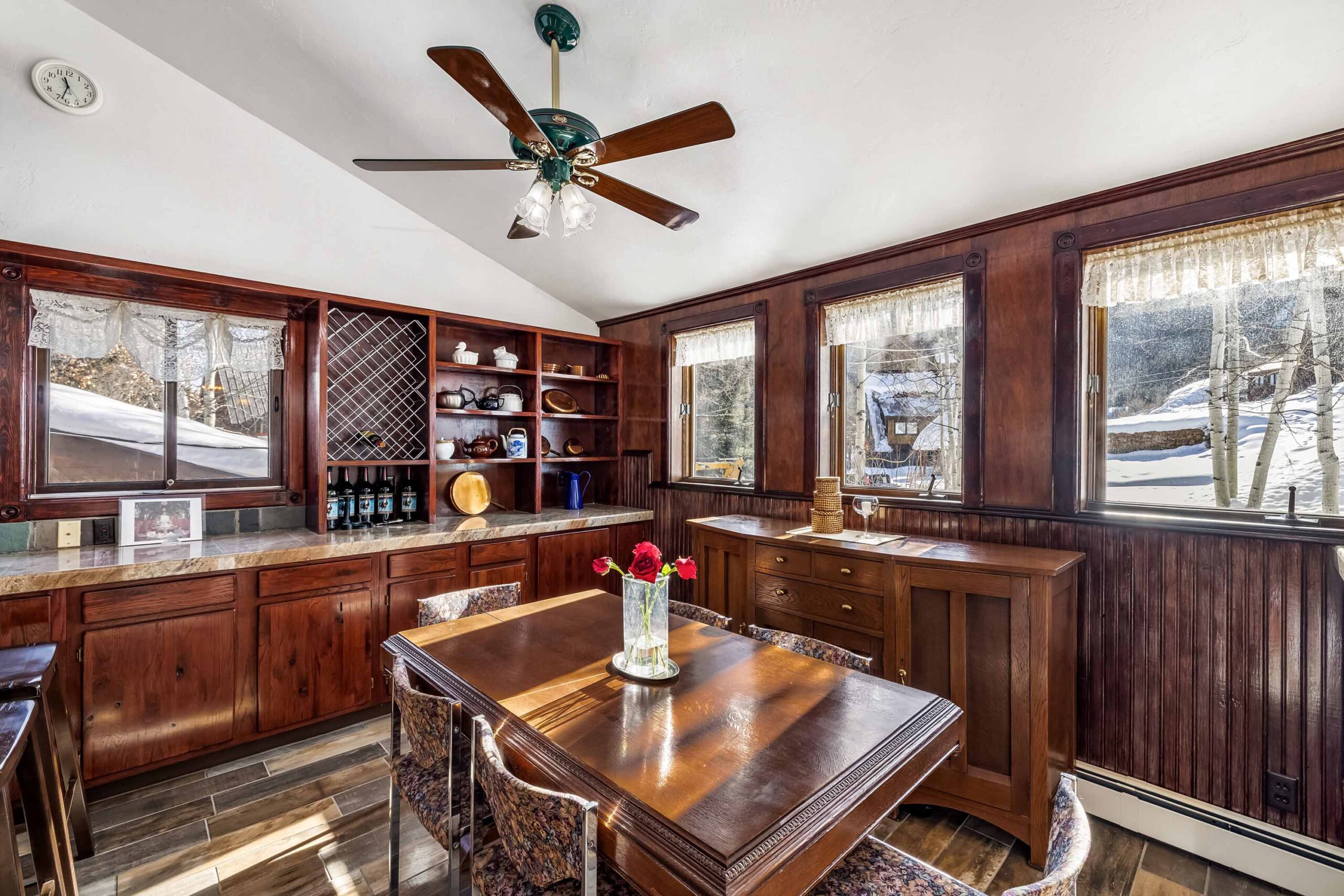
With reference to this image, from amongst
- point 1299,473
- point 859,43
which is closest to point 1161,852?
point 1299,473

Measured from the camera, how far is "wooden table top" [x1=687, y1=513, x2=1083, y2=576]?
6.61 feet

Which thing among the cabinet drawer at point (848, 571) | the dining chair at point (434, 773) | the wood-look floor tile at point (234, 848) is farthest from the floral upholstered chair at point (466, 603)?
the cabinet drawer at point (848, 571)

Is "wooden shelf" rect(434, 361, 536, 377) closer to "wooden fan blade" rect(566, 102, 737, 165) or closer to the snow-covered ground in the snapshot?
"wooden fan blade" rect(566, 102, 737, 165)

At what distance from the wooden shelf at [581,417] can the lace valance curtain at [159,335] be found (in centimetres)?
162

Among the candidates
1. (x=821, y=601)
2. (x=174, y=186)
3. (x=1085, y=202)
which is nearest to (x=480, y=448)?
(x=174, y=186)

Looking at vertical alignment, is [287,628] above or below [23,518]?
below

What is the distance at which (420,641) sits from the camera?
188cm

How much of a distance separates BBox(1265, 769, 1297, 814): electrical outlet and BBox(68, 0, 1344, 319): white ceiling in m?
2.13

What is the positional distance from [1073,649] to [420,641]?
2473 millimetres

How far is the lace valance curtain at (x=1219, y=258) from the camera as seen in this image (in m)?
1.86

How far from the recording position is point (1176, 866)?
196 cm

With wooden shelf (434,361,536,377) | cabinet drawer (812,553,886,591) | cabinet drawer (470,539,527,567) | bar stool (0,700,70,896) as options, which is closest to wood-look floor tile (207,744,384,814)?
bar stool (0,700,70,896)

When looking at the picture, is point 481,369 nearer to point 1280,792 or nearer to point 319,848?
point 319,848

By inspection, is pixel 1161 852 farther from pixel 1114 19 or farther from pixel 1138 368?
pixel 1114 19
